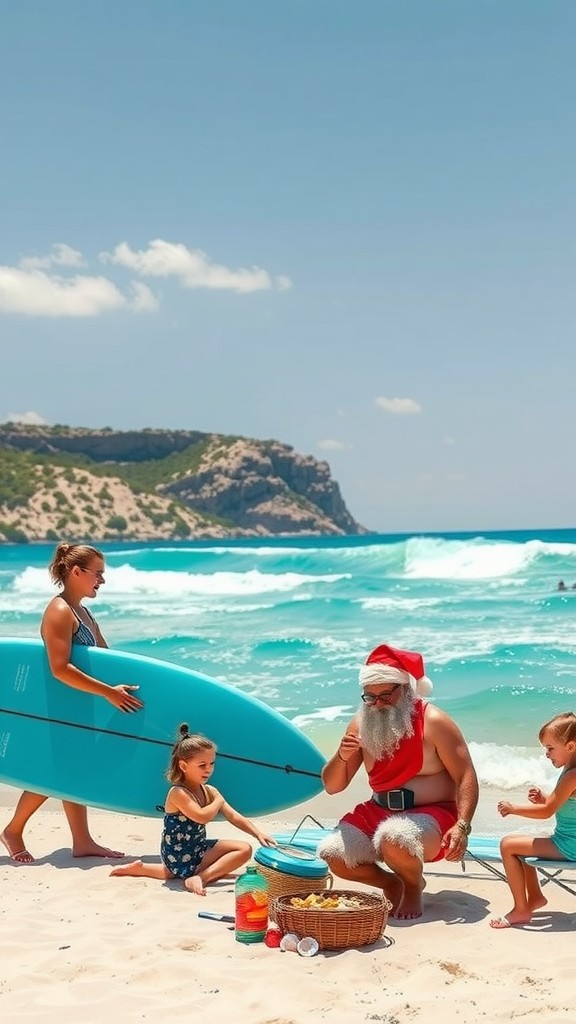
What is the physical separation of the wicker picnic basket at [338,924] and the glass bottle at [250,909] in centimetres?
9

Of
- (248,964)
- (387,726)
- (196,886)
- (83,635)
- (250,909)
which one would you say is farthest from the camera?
(83,635)

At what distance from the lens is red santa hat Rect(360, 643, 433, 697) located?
3.75 m

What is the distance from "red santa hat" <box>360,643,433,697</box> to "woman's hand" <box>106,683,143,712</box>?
4.54 ft

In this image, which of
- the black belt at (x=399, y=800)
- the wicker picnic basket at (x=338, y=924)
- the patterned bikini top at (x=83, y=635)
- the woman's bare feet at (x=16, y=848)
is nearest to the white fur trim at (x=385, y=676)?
the black belt at (x=399, y=800)

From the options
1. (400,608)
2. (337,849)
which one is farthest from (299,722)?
(400,608)

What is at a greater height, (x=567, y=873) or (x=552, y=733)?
(x=552, y=733)

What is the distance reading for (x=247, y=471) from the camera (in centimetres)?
10238

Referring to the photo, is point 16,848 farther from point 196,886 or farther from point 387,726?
point 387,726

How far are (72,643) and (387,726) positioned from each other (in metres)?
1.73

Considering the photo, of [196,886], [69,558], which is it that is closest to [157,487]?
[69,558]

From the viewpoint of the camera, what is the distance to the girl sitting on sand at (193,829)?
421 centimetres

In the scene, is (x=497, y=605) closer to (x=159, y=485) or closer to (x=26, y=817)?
(x=26, y=817)

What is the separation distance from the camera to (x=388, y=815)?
3.77 m

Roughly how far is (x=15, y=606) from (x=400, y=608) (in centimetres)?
838
